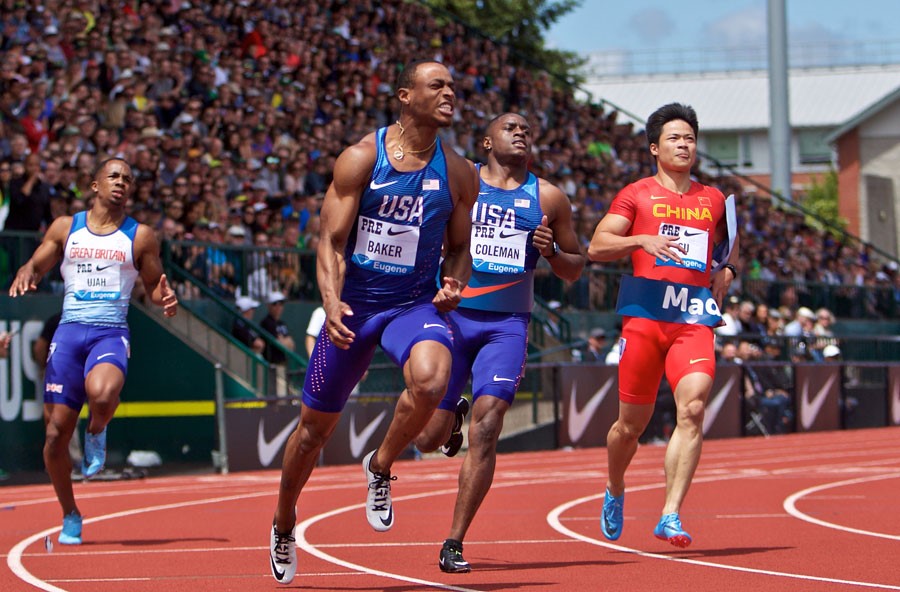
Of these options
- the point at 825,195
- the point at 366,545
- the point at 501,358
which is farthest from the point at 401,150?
the point at 825,195

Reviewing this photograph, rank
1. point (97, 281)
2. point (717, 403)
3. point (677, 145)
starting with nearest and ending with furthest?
point (677, 145)
point (97, 281)
point (717, 403)

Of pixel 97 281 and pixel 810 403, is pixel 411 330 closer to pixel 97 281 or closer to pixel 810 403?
pixel 97 281

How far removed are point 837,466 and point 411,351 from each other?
11314 millimetres

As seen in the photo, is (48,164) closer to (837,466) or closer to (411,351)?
(837,466)

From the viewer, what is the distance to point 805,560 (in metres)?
8.39

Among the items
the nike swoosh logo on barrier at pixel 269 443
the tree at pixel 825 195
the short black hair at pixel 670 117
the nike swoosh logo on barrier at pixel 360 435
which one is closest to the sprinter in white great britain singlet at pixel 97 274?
the short black hair at pixel 670 117

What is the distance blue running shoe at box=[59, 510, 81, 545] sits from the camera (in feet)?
31.9

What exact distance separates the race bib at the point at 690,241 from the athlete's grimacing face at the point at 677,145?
1.16 feet

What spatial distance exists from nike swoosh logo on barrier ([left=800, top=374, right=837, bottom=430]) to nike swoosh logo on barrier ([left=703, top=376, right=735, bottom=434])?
215 cm

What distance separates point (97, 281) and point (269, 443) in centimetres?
749

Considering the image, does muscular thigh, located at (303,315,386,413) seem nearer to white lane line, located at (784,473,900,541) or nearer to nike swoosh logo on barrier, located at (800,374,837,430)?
white lane line, located at (784,473,900,541)

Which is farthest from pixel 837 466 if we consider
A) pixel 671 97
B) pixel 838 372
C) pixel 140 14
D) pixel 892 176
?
pixel 671 97

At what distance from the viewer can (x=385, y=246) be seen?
7.26 m

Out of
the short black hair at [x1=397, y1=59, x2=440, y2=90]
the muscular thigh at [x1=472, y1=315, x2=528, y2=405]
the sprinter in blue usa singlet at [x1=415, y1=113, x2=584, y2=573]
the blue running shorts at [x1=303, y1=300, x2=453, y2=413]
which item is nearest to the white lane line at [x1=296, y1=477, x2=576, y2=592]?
the sprinter in blue usa singlet at [x1=415, y1=113, x2=584, y2=573]
